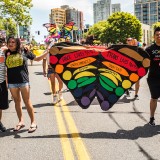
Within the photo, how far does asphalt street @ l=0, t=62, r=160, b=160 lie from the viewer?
452cm

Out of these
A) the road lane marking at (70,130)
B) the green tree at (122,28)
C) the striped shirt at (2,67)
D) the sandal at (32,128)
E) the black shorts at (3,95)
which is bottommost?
the road lane marking at (70,130)

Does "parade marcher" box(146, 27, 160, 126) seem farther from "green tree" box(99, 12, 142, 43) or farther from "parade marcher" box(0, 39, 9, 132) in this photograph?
"green tree" box(99, 12, 142, 43)

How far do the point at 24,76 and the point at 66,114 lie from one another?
6.10ft

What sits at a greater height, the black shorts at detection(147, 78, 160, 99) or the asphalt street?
the black shorts at detection(147, 78, 160, 99)

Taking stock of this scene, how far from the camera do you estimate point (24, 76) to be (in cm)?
561

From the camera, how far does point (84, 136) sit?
17.7 ft

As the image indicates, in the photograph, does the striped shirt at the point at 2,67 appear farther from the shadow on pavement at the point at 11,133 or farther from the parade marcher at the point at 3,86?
the shadow on pavement at the point at 11,133

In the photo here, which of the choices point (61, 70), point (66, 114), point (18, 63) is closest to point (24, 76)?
point (18, 63)

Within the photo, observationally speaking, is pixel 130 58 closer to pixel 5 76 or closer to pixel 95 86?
pixel 95 86

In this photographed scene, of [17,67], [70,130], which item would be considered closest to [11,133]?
[70,130]

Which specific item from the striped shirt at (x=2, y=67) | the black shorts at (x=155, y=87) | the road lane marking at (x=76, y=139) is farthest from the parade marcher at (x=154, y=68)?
the striped shirt at (x=2, y=67)

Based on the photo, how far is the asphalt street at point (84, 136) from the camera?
14.8ft

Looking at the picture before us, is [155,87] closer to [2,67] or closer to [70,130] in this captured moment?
[70,130]

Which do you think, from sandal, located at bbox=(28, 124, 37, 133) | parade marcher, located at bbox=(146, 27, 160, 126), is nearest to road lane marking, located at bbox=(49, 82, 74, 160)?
Answer: sandal, located at bbox=(28, 124, 37, 133)
